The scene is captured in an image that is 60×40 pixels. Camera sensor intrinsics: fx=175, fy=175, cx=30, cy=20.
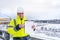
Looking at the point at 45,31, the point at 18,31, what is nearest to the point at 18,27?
the point at 18,31

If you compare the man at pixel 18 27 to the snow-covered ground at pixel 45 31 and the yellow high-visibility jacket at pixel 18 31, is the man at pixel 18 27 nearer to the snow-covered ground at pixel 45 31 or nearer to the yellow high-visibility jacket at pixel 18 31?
the yellow high-visibility jacket at pixel 18 31

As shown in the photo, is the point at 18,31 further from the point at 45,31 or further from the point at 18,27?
the point at 45,31

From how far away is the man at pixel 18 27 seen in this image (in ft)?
6.82

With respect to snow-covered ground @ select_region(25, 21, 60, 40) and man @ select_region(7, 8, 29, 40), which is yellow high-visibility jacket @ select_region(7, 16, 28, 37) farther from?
snow-covered ground @ select_region(25, 21, 60, 40)

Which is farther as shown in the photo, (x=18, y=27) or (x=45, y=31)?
(x=45, y=31)

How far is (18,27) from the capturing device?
2070mm

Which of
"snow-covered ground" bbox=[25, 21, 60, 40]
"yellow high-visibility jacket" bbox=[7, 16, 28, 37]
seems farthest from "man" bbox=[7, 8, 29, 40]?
"snow-covered ground" bbox=[25, 21, 60, 40]

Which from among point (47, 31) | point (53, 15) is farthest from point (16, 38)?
point (53, 15)

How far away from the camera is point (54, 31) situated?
259cm

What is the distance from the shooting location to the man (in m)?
2.08

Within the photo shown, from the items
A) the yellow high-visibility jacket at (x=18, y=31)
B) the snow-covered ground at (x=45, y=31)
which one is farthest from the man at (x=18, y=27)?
the snow-covered ground at (x=45, y=31)

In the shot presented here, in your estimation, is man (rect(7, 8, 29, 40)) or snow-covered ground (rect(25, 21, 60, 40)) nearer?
man (rect(7, 8, 29, 40))

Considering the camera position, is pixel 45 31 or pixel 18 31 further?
pixel 45 31

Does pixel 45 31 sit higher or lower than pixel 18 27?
lower
